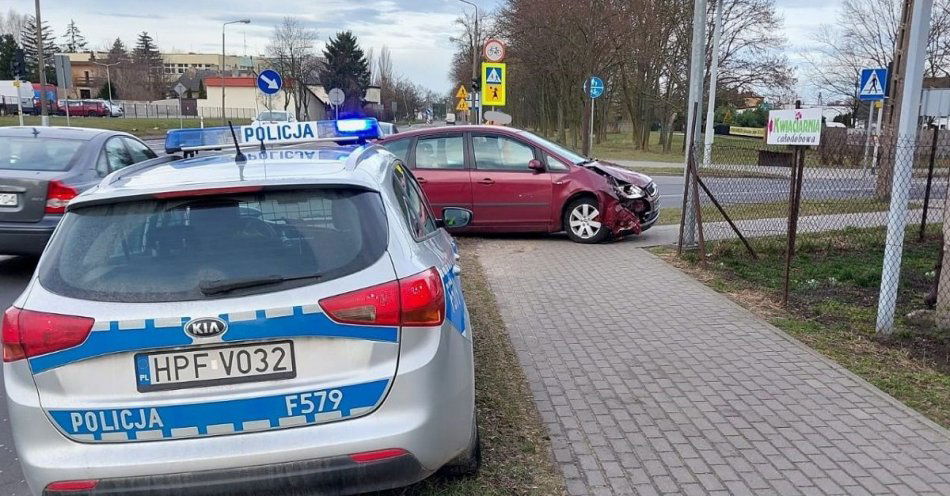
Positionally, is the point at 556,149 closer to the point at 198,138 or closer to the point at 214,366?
the point at 198,138

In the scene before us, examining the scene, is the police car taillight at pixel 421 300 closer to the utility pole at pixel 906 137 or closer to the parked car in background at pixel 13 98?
the utility pole at pixel 906 137

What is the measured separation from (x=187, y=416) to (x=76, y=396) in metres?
0.40

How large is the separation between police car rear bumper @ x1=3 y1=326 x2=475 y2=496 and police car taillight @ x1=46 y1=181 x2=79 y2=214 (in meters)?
5.47

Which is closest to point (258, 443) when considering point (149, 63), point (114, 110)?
point (114, 110)

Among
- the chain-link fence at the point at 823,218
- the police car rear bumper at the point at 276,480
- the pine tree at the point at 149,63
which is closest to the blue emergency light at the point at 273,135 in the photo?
the police car rear bumper at the point at 276,480

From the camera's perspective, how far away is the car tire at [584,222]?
10414mm

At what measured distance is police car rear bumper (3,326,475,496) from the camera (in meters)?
2.60

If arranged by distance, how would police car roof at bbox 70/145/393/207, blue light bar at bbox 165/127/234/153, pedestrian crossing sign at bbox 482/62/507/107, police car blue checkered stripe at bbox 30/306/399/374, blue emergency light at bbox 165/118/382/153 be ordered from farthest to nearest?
pedestrian crossing sign at bbox 482/62/507/107
blue light bar at bbox 165/127/234/153
blue emergency light at bbox 165/118/382/153
police car roof at bbox 70/145/393/207
police car blue checkered stripe at bbox 30/306/399/374

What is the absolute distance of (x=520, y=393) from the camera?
185 inches

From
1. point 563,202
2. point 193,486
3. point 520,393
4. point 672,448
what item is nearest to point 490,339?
point 520,393

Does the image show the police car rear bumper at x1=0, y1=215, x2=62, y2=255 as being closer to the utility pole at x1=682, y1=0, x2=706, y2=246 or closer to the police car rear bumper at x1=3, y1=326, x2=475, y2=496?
the police car rear bumper at x1=3, y1=326, x2=475, y2=496

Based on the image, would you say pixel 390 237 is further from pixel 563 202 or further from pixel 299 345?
pixel 563 202

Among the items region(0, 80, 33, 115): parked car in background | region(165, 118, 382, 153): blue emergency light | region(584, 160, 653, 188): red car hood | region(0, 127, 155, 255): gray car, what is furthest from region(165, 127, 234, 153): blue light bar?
region(0, 80, 33, 115): parked car in background

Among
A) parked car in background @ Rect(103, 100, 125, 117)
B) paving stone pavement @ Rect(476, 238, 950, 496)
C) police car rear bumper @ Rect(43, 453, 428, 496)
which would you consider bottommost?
paving stone pavement @ Rect(476, 238, 950, 496)
